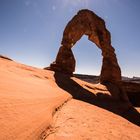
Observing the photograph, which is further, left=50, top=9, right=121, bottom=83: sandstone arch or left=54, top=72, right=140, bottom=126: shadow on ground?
left=50, top=9, right=121, bottom=83: sandstone arch

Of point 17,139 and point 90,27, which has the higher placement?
point 90,27

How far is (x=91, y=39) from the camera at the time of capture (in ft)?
52.7

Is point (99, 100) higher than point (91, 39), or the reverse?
point (91, 39)

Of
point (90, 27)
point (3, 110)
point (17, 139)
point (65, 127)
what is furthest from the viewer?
point (90, 27)

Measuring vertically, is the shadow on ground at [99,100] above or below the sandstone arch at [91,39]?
below

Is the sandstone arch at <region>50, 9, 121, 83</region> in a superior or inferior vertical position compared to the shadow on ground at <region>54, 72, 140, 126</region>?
Answer: superior

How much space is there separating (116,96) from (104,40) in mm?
5522

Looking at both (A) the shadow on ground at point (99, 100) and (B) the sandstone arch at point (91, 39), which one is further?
(B) the sandstone arch at point (91, 39)

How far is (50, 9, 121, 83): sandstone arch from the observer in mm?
14863

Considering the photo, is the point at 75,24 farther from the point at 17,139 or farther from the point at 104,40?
the point at 17,139

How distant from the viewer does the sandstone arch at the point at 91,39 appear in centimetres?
1486

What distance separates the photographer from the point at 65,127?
3.65 m

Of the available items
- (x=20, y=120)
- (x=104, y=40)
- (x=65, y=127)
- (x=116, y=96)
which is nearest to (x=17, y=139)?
(x=20, y=120)

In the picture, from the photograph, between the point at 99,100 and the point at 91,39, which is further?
the point at 91,39
